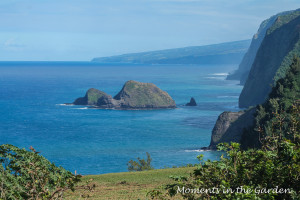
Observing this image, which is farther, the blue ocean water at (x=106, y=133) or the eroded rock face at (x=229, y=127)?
the blue ocean water at (x=106, y=133)

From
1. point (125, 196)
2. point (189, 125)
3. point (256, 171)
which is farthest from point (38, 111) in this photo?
point (256, 171)

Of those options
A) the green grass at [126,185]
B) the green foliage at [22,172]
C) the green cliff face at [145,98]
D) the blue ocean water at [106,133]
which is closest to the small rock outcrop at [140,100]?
the green cliff face at [145,98]

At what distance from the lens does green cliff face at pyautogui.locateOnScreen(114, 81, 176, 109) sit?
164625mm

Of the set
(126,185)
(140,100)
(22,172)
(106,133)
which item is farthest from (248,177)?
(140,100)

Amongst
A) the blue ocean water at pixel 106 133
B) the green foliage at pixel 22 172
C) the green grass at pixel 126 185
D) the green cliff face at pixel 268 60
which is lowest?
the blue ocean water at pixel 106 133

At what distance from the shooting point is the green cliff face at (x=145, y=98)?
540 feet

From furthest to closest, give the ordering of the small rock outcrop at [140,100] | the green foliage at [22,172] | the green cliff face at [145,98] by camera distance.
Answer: the small rock outcrop at [140,100] < the green cliff face at [145,98] < the green foliage at [22,172]

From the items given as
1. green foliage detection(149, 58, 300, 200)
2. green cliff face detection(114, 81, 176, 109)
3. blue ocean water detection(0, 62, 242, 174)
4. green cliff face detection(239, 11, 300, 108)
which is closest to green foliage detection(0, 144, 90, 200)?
green foliage detection(149, 58, 300, 200)

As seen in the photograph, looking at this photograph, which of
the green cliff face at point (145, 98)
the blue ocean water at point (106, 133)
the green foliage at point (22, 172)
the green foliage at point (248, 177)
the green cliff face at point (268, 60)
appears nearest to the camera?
the green foliage at point (248, 177)

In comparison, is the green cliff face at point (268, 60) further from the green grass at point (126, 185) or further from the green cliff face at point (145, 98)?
the green grass at point (126, 185)

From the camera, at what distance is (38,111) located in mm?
154250

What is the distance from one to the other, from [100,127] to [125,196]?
10020 centimetres

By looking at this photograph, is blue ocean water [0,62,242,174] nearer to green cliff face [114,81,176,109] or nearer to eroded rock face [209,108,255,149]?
eroded rock face [209,108,255,149]

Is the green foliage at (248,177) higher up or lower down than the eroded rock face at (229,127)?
higher up
